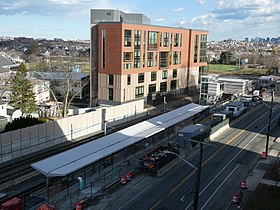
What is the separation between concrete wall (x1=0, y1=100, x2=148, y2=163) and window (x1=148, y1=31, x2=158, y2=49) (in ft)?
65.6

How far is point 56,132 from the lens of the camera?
143ft

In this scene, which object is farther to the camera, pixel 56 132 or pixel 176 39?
pixel 176 39

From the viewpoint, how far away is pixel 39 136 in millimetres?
40844

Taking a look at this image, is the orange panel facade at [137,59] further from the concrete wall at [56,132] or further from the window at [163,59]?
the concrete wall at [56,132]

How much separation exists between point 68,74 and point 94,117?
639 inches

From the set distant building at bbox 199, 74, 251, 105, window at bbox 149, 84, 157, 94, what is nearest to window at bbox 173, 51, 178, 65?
distant building at bbox 199, 74, 251, 105

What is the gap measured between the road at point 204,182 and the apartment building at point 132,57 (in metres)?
28.8

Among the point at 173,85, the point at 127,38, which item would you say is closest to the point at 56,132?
the point at 127,38

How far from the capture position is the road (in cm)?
2692

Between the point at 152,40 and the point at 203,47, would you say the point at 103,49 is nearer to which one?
the point at 152,40

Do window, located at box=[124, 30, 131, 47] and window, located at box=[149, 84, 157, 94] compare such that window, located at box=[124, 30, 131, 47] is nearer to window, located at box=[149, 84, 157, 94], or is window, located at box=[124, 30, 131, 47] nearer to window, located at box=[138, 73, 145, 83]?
window, located at box=[138, 73, 145, 83]

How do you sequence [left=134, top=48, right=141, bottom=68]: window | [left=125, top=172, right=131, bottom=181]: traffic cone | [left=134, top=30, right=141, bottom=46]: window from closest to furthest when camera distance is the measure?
[left=125, top=172, right=131, bottom=181]: traffic cone
[left=134, top=30, right=141, bottom=46]: window
[left=134, top=48, right=141, bottom=68]: window

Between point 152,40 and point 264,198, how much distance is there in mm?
53615

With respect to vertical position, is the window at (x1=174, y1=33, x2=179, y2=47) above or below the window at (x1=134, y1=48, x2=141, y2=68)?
above
